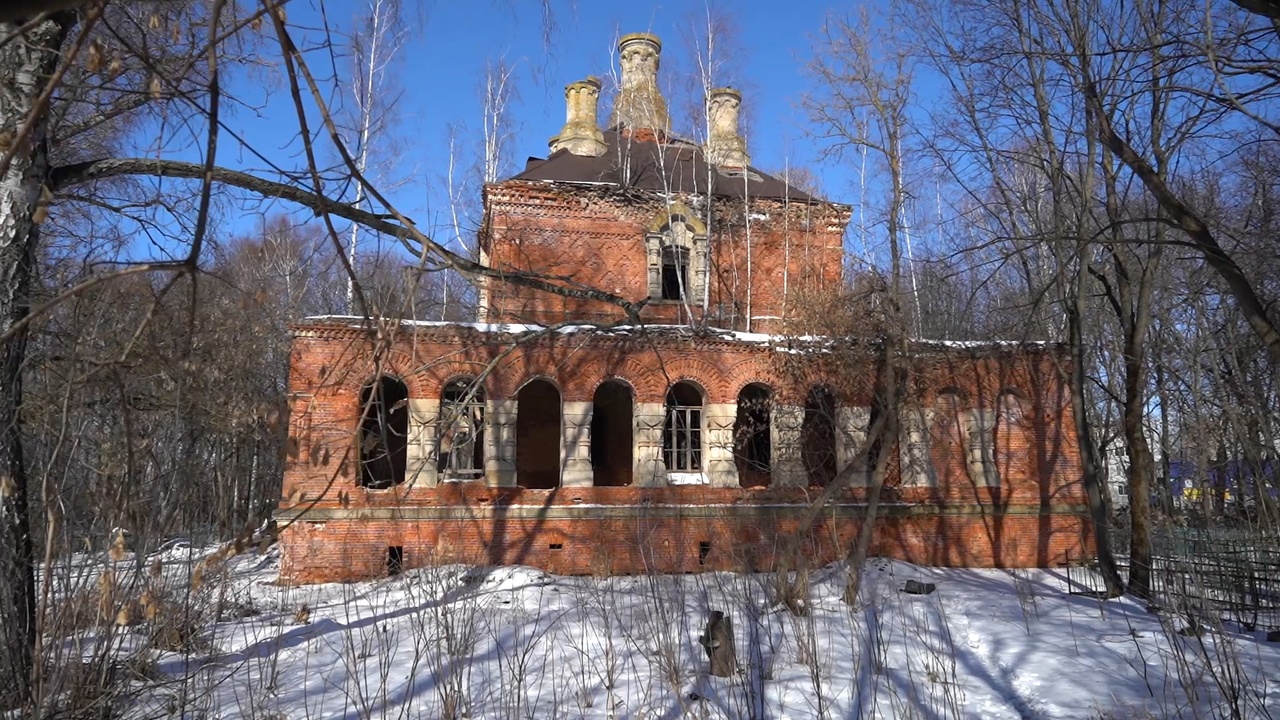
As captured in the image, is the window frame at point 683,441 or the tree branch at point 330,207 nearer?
the tree branch at point 330,207

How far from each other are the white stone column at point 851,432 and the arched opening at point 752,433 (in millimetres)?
1298

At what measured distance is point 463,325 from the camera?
14.1 meters

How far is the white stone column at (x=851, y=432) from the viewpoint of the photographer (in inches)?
612

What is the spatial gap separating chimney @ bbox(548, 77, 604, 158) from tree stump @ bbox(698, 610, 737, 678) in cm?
1814

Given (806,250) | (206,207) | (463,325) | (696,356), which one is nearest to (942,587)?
(696,356)

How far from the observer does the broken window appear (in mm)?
20922

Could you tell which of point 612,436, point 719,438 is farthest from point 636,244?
point 719,438

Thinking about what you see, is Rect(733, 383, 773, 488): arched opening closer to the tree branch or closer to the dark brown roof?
the dark brown roof

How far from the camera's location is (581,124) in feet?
78.7

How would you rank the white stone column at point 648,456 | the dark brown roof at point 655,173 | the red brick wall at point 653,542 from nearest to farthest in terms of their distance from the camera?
the red brick wall at point 653,542
the white stone column at point 648,456
the dark brown roof at point 655,173

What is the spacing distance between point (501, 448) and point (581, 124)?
12.5 m

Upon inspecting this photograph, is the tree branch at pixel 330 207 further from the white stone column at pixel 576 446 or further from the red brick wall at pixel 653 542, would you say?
the white stone column at pixel 576 446

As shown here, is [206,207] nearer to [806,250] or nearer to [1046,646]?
[1046,646]

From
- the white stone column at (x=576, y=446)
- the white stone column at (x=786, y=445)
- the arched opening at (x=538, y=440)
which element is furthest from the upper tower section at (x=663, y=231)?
the white stone column at (x=786, y=445)
